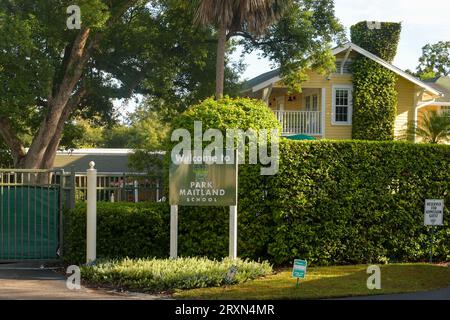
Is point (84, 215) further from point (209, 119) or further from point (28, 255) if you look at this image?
point (209, 119)

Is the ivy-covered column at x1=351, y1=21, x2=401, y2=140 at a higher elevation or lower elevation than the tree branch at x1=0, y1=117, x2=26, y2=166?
higher

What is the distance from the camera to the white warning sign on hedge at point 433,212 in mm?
15078

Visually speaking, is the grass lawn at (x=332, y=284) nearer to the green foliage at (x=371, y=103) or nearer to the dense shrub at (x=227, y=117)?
the dense shrub at (x=227, y=117)

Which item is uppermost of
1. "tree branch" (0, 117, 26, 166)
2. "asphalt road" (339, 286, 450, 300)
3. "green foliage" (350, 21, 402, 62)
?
"green foliage" (350, 21, 402, 62)

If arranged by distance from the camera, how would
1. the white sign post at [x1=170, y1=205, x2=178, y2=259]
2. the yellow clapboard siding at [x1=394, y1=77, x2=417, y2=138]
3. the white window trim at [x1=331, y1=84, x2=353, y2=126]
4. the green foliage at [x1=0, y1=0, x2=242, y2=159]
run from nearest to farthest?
the white sign post at [x1=170, y1=205, x2=178, y2=259]
the green foliage at [x1=0, y1=0, x2=242, y2=159]
the white window trim at [x1=331, y1=84, x2=353, y2=126]
the yellow clapboard siding at [x1=394, y1=77, x2=417, y2=138]

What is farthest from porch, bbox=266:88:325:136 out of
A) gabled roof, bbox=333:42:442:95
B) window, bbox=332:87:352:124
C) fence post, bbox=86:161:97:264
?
fence post, bbox=86:161:97:264

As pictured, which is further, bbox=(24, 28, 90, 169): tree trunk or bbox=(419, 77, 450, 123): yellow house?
bbox=(419, 77, 450, 123): yellow house

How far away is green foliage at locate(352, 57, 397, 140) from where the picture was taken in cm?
3228

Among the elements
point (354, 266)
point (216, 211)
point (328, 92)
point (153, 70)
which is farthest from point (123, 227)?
point (328, 92)

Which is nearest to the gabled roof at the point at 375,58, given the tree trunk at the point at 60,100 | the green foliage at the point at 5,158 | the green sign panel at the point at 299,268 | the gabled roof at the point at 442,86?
the gabled roof at the point at 442,86

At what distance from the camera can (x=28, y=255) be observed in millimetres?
15422

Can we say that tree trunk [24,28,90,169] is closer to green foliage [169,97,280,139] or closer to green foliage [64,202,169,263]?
green foliage [169,97,280,139]

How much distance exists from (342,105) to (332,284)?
71.3 ft

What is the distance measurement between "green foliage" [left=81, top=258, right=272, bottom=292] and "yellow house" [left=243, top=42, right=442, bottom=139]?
19066 mm
